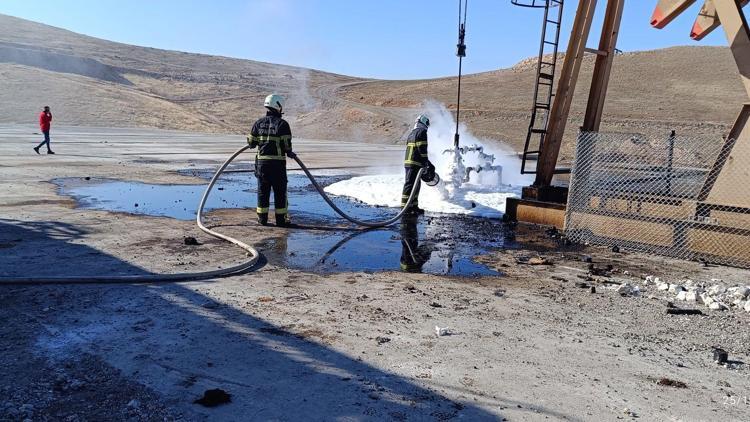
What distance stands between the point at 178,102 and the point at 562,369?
6234 centimetres

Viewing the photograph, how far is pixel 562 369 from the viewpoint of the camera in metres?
3.91

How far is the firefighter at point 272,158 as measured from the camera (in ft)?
28.6

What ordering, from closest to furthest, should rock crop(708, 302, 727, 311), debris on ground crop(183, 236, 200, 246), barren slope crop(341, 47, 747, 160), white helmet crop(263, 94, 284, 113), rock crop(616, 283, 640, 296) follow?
1. rock crop(708, 302, 727, 311)
2. rock crop(616, 283, 640, 296)
3. debris on ground crop(183, 236, 200, 246)
4. white helmet crop(263, 94, 284, 113)
5. barren slope crop(341, 47, 747, 160)

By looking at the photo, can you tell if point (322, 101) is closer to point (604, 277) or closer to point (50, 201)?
point (50, 201)

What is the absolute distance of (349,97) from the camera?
62.4 metres

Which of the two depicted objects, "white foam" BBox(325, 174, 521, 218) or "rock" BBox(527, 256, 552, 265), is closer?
"rock" BBox(527, 256, 552, 265)

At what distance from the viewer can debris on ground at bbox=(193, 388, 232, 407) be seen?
322 cm

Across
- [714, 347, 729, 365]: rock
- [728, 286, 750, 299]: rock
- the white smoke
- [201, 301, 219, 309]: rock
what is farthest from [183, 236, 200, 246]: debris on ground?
the white smoke

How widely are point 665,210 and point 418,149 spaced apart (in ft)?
Result: 13.9

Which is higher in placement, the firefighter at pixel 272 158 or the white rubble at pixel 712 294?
the firefighter at pixel 272 158

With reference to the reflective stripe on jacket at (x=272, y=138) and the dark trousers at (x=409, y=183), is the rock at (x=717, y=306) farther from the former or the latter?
the reflective stripe on jacket at (x=272, y=138)

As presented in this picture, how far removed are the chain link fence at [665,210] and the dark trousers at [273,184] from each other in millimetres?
4416

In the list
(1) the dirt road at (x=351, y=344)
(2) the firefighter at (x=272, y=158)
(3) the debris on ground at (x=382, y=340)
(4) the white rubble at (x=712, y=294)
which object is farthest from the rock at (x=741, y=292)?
(2) the firefighter at (x=272, y=158)

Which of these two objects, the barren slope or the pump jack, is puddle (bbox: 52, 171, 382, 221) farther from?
the barren slope
